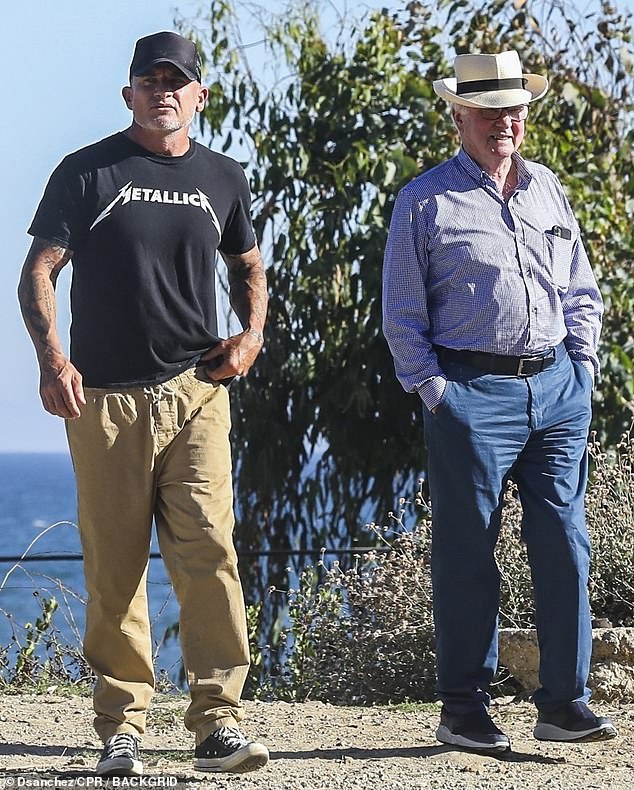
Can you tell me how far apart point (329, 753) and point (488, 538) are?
2.75ft

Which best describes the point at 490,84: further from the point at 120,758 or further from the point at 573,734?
the point at 120,758

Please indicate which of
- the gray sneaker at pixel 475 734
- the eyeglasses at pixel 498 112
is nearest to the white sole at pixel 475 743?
the gray sneaker at pixel 475 734

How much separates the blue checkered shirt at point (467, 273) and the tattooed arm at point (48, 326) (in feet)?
3.36

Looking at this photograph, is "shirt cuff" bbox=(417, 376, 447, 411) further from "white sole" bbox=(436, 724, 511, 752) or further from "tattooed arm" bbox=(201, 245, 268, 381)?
"white sole" bbox=(436, 724, 511, 752)

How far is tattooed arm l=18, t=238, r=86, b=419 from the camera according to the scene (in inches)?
144

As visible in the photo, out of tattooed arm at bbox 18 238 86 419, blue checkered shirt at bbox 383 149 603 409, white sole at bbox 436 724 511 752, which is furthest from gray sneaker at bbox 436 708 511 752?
tattooed arm at bbox 18 238 86 419

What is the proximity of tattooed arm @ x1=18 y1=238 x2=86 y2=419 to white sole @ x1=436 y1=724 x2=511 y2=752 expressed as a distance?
4.97 feet

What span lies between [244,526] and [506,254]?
391 centimetres

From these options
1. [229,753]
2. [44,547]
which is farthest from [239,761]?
[44,547]

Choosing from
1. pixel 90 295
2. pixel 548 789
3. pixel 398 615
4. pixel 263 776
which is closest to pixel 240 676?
pixel 263 776

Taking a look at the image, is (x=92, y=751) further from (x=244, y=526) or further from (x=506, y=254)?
(x=244, y=526)

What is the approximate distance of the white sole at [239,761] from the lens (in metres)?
3.62

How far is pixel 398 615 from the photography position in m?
5.68

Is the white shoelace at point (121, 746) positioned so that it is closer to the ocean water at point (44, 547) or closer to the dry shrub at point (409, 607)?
the dry shrub at point (409, 607)
